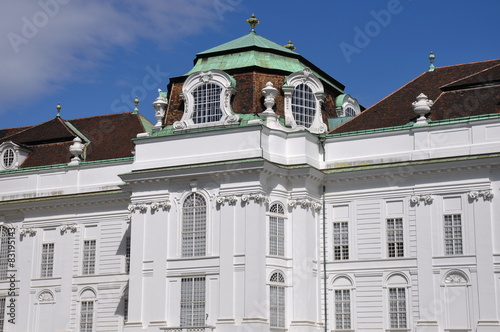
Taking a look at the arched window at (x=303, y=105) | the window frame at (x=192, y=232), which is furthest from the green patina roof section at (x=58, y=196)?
the arched window at (x=303, y=105)

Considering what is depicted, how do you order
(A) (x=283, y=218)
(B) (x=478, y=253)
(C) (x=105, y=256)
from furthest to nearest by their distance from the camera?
(C) (x=105, y=256) < (A) (x=283, y=218) < (B) (x=478, y=253)

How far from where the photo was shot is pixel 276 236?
40.8 metres

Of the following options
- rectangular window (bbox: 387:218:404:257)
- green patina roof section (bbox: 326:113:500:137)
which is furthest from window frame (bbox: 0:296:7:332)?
rectangular window (bbox: 387:218:404:257)

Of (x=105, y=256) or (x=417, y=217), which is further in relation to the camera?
(x=105, y=256)

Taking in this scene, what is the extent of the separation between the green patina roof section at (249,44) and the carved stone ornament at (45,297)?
45.8 ft

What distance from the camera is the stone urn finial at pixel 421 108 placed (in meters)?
41.3

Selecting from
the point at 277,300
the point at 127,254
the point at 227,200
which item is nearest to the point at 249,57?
the point at 227,200

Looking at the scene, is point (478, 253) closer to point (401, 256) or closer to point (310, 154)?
point (401, 256)

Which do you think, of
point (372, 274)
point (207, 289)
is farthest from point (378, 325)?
point (207, 289)

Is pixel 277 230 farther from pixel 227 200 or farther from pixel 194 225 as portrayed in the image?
pixel 194 225

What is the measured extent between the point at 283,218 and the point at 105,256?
10219 mm

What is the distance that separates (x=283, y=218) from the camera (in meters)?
41.2

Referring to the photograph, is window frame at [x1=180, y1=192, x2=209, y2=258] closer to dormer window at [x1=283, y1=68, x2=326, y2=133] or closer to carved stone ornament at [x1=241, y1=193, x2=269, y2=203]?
carved stone ornament at [x1=241, y1=193, x2=269, y2=203]

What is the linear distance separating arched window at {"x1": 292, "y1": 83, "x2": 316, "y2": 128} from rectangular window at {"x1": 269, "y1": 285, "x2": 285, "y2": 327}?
26.4ft
